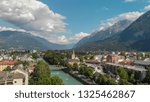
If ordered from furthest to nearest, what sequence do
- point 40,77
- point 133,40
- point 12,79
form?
point 133,40, point 40,77, point 12,79

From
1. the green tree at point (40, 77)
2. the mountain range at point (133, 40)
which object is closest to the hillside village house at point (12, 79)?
the green tree at point (40, 77)

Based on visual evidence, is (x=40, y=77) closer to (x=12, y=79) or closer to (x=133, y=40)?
(x=12, y=79)

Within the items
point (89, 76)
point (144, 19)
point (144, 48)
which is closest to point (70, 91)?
point (89, 76)

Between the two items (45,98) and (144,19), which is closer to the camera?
(45,98)

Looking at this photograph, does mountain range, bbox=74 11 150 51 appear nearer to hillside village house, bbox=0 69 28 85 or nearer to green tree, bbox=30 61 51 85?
green tree, bbox=30 61 51 85

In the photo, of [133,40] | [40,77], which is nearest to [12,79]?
[40,77]

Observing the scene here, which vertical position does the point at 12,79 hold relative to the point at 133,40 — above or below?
below

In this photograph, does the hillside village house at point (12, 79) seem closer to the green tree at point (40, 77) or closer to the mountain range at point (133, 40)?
the green tree at point (40, 77)

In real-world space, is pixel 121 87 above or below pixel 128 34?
below

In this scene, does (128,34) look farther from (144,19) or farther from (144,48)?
(144,48)

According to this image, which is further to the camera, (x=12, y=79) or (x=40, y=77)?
(x=40, y=77)

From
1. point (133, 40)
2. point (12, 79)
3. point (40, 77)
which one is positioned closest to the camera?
point (12, 79)
